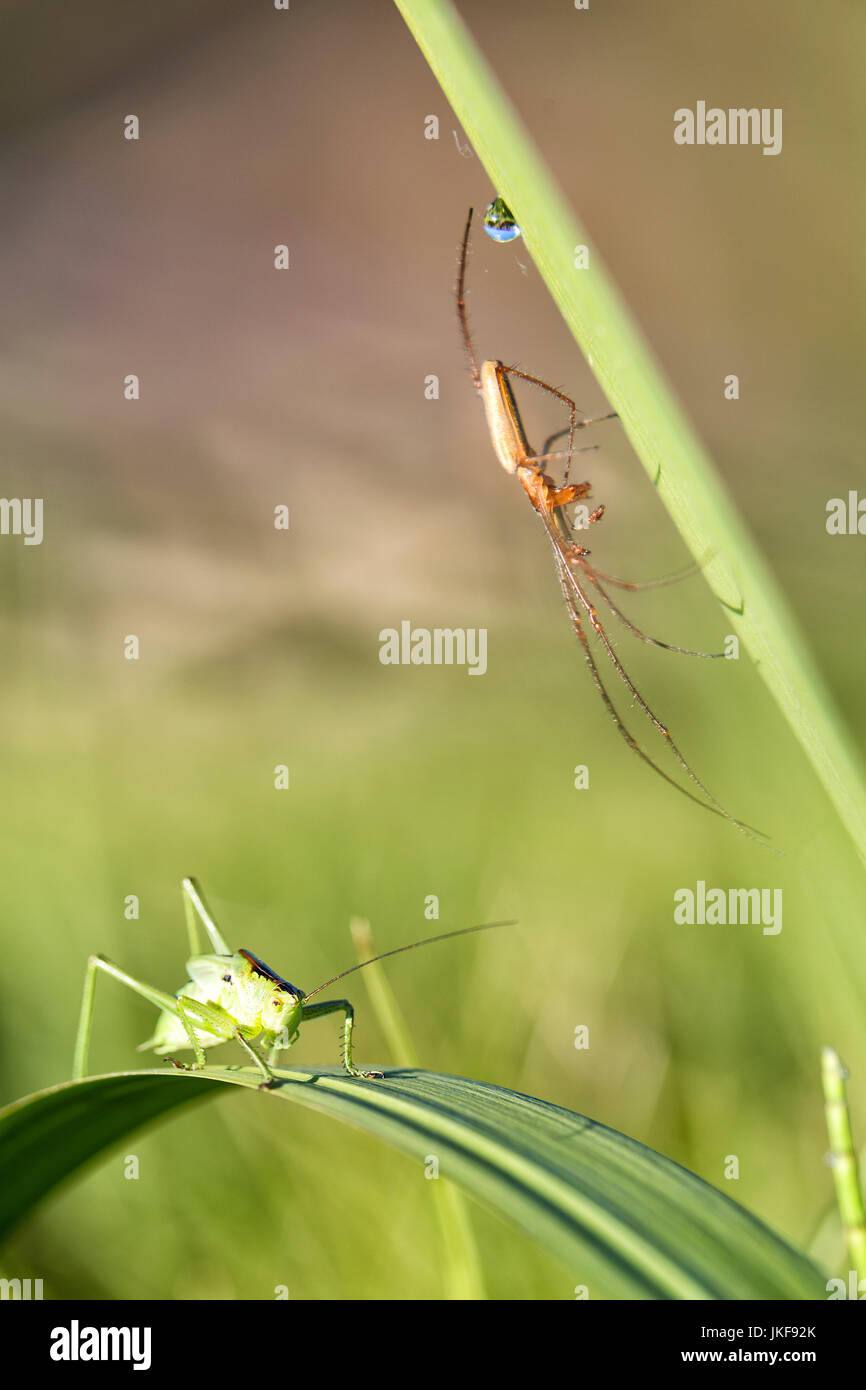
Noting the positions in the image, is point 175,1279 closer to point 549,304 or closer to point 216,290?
point 549,304

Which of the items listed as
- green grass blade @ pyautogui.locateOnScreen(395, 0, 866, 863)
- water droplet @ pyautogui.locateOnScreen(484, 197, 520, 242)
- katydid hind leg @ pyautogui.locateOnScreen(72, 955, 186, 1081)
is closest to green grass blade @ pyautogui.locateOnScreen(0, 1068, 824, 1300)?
green grass blade @ pyautogui.locateOnScreen(395, 0, 866, 863)

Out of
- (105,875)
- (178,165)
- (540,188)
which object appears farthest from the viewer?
(178,165)

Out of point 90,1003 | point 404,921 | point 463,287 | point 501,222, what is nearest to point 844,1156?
point 501,222

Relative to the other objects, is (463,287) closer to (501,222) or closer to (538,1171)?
(501,222)

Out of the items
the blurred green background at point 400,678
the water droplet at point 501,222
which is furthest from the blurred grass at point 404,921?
the water droplet at point 501,222

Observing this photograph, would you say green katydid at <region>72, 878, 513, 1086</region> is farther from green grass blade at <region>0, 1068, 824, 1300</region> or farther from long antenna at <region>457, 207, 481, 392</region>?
long antenna at <region>457, 207, 481, 392</region>

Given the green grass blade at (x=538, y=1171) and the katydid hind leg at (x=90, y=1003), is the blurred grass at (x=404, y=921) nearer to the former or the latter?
the katydid hind leg at (x=90, y=1003)

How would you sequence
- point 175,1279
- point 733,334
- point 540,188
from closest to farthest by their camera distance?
point 540,188 → point 175,1279 → point 733,334

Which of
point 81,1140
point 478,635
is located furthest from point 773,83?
point 81,1140
